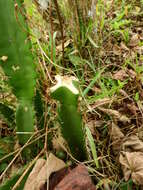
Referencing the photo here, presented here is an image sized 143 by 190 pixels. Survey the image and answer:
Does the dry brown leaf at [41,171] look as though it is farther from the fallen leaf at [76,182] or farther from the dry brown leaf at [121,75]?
the dry brown leaf at [121,75]

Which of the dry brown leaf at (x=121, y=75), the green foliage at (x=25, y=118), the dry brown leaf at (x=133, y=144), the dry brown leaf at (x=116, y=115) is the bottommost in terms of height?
the dry brown leaf at (x=133, y=144)

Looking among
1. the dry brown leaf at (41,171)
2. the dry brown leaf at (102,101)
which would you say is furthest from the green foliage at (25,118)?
the dry brown leaf at (102,101)

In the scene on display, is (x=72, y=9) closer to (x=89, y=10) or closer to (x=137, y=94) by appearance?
(x=89, y=10)

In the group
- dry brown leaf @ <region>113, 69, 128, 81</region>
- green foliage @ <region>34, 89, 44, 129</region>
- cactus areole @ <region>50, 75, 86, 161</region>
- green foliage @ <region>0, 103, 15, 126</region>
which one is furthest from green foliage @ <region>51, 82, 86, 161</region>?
dry brown leaf @ <region>113, 69, 128, 81</region>

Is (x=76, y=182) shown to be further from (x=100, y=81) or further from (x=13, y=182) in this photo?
(x=100, y=81)

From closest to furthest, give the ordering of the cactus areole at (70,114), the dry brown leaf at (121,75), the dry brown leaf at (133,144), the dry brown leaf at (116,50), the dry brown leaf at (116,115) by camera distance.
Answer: the cactus areole at (70,114) < the dry brown leaf at (133,144) < the dry brown leaf at (116,115) < the dry brown leaf at (121,75) < the dry brown leaf at (116,50)

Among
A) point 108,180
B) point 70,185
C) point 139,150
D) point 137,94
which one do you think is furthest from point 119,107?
point 70,185

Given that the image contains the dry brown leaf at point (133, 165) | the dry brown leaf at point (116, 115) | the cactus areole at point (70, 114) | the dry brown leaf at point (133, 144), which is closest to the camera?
the cactus areole at point (70, 114)

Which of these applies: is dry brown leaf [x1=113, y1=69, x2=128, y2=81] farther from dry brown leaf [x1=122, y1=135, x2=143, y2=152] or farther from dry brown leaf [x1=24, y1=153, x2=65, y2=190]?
dry brown leaf [x1=24, y1=153, x2=65, y2=190]
